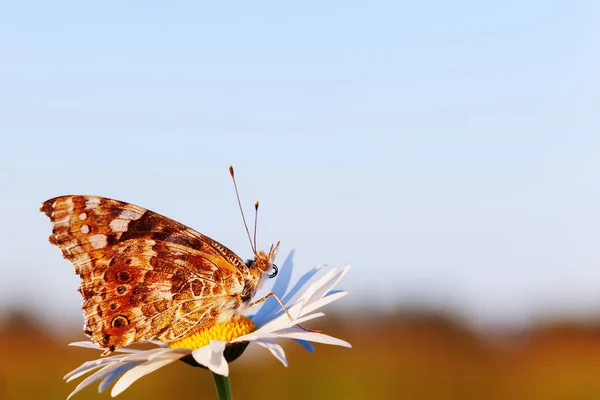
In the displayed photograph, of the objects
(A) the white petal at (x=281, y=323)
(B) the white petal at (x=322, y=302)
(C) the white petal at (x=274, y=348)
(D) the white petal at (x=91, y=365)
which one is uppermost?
(B) the white petal at (x=322, y=302)

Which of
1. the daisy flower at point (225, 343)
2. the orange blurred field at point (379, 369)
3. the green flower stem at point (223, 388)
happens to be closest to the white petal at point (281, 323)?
the daisy flower at point (225, 343)

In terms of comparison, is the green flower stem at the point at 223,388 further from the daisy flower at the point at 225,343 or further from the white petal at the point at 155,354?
the white petal at the point at 155,354

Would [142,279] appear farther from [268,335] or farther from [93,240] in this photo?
[268,335]

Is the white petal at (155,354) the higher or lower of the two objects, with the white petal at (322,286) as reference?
lower

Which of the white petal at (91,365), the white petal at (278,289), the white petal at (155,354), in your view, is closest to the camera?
the white petal at (155,354)

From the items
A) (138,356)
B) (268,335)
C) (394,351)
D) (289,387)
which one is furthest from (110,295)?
(394,351)
